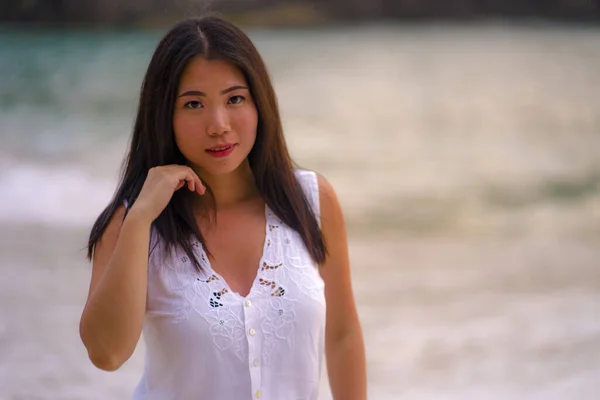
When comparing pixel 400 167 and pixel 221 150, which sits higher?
pixel 400 167

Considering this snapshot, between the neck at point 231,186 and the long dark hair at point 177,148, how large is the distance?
0.02 meters

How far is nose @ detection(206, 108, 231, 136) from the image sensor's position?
116 centimetres

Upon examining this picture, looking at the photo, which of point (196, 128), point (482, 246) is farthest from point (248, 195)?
point (482, 246)

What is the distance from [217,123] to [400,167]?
4708 millimetres

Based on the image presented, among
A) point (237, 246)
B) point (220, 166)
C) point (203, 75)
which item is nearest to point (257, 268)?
point (237, 246)

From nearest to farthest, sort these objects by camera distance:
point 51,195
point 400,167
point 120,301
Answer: point 120,301 < point 51,195 < point 400,167

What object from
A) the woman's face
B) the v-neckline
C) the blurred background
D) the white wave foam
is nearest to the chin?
the woman's face

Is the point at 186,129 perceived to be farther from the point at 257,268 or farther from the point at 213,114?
the point at 257,268

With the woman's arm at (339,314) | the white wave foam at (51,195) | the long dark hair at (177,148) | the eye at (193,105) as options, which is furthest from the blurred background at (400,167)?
the eye at (193,105)

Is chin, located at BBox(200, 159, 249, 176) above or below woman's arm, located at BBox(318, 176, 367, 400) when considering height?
above

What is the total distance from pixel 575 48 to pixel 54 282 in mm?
3818

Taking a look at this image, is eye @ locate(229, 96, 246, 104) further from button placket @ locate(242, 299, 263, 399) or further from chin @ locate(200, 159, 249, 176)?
button placket @ locate(242, 299, 263, 399)

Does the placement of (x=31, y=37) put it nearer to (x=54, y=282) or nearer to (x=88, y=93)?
(x=88, y=93)

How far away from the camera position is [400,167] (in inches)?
229
